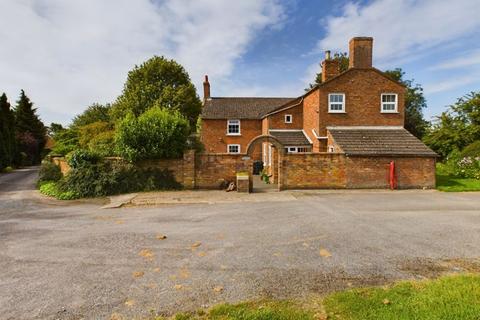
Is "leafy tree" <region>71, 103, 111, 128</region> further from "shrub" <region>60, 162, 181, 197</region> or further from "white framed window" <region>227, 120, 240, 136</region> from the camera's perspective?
"shrub" <region>60, 162, 181, 197</region>

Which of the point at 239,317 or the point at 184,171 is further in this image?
the point at 184,171

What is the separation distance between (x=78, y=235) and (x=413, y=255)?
835cm

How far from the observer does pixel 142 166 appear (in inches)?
639

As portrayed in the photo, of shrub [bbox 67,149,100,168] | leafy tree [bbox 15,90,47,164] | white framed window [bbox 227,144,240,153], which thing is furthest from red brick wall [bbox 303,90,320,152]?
leafy tree [bbox 15,90,47,164]

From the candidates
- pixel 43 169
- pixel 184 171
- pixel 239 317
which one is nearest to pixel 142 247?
pixel 239 317

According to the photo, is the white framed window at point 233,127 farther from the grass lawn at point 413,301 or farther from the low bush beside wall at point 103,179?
the grass lawn at point 413,301

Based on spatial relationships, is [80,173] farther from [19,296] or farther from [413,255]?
[413,255]

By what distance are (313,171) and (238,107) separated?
17085 millimetres

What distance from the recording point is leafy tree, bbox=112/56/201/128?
3653 cm

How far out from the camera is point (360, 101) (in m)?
20.1

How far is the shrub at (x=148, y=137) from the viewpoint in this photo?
15586 millimetres

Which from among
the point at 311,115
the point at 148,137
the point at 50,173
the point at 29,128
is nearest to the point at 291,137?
the point at 311,115

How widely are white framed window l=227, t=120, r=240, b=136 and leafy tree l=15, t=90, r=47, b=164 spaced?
3212 cm

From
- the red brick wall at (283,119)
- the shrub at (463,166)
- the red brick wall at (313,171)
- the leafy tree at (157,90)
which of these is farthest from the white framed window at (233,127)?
the shrub at (463,166)
